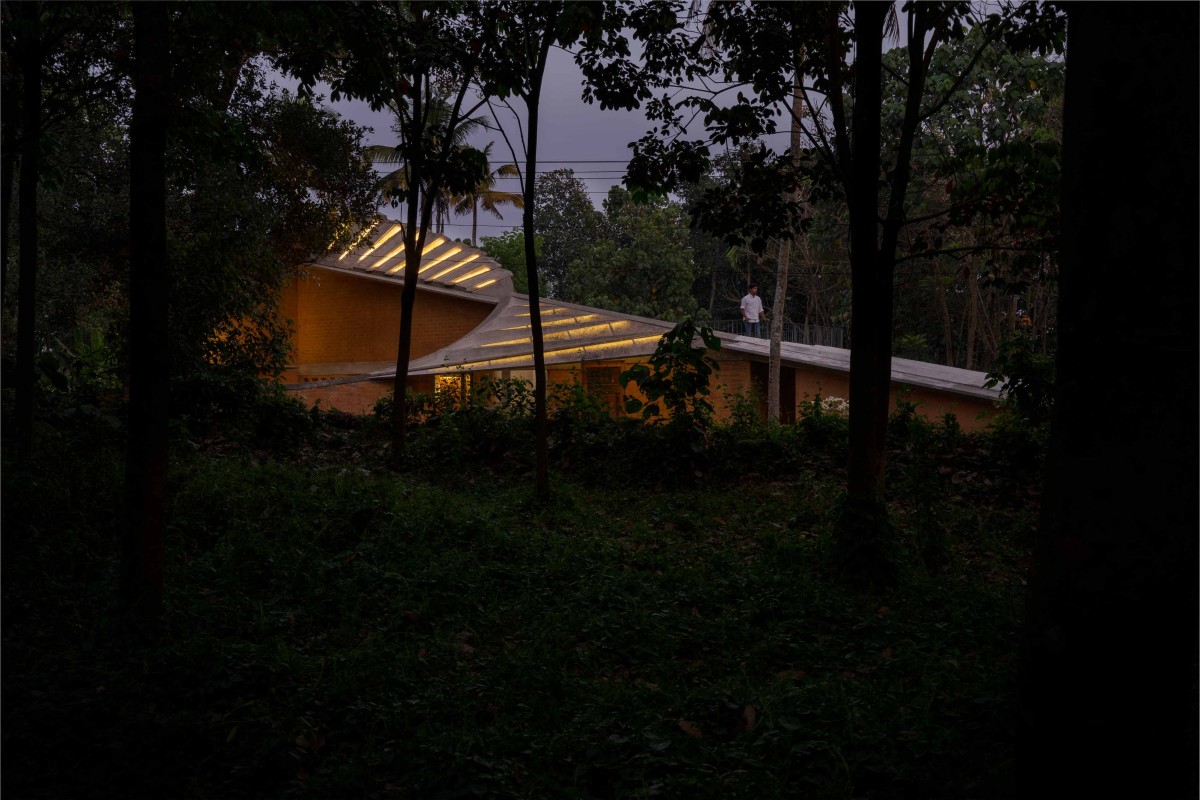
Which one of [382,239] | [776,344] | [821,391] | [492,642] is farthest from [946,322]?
[492,642]

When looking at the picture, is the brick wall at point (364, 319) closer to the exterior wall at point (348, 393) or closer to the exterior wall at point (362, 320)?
the exterior wall at point (362, 320)

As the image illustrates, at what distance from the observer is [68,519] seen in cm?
750

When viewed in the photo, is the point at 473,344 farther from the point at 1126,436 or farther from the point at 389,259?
the point at 1126,436

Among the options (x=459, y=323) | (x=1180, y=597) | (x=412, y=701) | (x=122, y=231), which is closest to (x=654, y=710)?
(x=412, y=701)

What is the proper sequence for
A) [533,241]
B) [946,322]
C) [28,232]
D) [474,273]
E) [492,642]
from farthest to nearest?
[946,322], [474,273], [533,241], [28,232], [492,642]

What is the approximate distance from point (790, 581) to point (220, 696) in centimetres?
472

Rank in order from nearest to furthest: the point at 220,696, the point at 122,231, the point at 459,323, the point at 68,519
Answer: the point at 220,696 < the point at 68,519 < the point at 122,231 < the point at 459,323

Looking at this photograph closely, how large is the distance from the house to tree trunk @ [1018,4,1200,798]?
1506 cm

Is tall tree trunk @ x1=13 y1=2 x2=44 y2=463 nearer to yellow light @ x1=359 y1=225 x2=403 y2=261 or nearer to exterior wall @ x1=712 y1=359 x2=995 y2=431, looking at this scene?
exterior wall @ x1=712 y1=359 x2=995 y2=431

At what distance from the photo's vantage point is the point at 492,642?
6207 millimetres

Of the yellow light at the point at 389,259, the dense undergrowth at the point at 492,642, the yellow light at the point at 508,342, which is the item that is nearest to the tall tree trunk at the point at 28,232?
the dense undergrowth at the point at 492,642

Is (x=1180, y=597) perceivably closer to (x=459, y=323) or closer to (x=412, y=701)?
(x=412, y=701)

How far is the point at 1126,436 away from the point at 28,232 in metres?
9.48

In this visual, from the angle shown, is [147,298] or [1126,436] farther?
[147,298]
